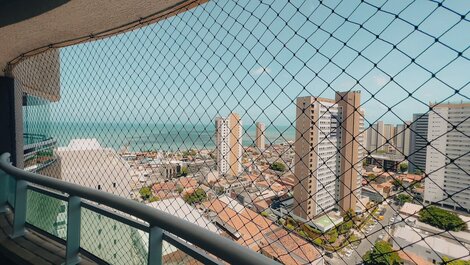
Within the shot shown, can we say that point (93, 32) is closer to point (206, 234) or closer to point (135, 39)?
point (135, 39)

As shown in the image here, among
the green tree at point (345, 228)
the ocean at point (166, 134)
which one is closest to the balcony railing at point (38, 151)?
the ocean at point (166, 134)

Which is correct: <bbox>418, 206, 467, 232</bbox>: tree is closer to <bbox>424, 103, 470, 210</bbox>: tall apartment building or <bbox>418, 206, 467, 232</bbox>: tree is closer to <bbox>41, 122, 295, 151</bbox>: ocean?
<bbox>424, 103, 470, 210</bbox>: tall apartment building

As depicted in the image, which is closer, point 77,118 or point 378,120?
point 378,120

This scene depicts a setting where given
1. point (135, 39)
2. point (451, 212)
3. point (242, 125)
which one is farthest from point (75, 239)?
point (451, 212)

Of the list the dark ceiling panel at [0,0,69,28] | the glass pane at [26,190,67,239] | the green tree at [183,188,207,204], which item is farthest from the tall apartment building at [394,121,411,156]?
the green tree at [183,188,207,204]

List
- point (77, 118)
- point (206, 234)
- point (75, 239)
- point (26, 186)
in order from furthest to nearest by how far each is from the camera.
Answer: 1. point (77, 118)
2. point (26, 186)
3. point (75, 239)
4. point (206, 234)

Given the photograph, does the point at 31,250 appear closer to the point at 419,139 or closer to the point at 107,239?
the point at 107,239
